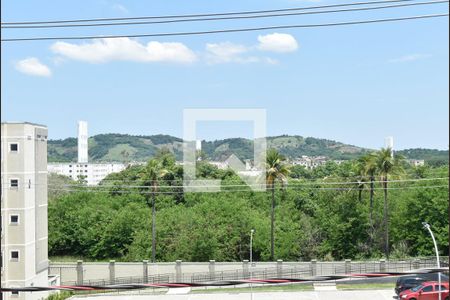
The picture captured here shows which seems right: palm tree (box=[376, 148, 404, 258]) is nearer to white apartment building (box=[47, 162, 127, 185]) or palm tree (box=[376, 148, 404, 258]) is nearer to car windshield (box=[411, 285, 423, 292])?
car windshield (box=[411, 285, 423, 292])

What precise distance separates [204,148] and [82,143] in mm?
19948

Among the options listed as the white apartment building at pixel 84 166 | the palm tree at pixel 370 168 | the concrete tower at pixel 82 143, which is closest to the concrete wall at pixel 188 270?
A: the palm tree at pixel 370 168

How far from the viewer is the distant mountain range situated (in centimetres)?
2323

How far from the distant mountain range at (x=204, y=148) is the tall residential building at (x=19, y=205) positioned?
955cm

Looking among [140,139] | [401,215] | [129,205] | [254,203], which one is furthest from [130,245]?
[140,139]

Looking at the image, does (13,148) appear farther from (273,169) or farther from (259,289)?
(273,169)

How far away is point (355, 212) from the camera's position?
1466cm

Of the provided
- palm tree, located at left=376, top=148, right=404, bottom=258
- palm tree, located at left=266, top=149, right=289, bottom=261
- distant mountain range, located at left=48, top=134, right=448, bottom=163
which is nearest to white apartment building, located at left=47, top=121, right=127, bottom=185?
distant mountain range, located at left=48, top=134, right=448, bottom=163

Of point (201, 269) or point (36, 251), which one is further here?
point (201, 269)

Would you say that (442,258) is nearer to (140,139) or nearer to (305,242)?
(305,242)

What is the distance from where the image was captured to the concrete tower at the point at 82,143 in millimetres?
38688

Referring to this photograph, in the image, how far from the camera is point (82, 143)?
4022 cm

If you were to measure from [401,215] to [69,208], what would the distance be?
29.6 ft

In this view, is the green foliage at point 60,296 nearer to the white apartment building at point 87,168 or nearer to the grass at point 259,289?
the grass at point 259,289
